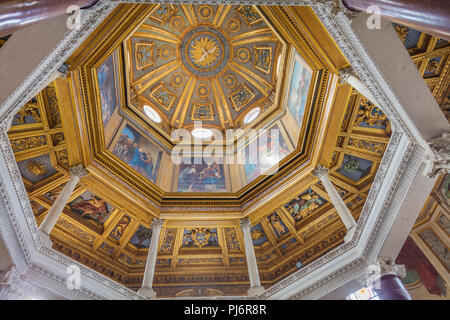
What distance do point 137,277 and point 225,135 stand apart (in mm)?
9190

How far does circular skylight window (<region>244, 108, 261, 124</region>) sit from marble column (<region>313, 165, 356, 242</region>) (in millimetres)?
6531

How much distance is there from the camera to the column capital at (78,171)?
33.8ft

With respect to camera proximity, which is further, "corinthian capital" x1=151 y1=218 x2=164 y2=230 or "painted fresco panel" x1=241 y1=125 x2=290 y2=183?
"painted fresco panel" x1=241 y1=125 x2=290 y2=183

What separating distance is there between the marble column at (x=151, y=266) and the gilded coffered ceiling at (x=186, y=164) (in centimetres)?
51

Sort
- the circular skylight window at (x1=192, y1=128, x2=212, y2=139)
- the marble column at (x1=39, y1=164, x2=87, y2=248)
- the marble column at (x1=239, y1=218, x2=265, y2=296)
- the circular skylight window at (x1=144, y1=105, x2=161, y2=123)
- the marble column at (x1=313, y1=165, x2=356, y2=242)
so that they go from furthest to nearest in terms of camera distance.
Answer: the circular skylight window at (x1=192, y1=128, x2=212, y2=139)
the circular skylight window at (x1=144, y1=105, x2=161, y2=123)
the marble column at (x1=239, y1=218, x2=265, y2=296)
the marble column at (x1=313, y1=165, x2=356, y2=242)
the marble column at (x1=39, y1=164, x2=87, y2=248)

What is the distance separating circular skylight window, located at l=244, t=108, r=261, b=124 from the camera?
16.6 metres

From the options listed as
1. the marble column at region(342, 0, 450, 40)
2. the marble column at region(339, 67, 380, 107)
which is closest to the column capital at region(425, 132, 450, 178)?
the marble column at region(342, 0, 450, 40)

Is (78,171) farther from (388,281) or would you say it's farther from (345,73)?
Answer: (388,281)

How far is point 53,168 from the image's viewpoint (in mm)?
10953

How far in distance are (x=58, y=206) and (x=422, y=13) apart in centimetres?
979

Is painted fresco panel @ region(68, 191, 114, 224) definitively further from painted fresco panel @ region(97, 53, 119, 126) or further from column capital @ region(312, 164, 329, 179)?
column capital @ region(312, 164, 329, 179)

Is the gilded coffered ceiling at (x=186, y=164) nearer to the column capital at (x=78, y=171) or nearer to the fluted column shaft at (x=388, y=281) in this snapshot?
the column capital at (x=78, y=171)

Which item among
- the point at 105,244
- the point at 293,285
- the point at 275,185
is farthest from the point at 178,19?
the point at 293,285

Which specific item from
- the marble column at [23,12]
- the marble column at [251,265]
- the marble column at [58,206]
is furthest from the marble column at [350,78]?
the marble column at [58,206]
